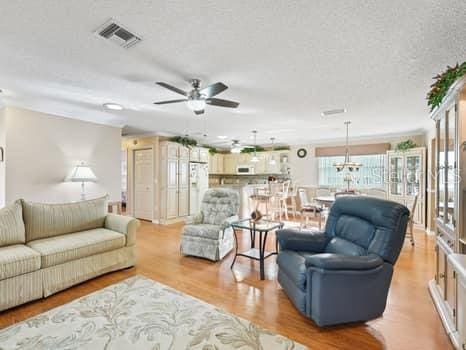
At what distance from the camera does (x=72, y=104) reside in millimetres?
3887

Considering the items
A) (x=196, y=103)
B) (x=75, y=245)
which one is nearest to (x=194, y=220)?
(x=75, y=245)

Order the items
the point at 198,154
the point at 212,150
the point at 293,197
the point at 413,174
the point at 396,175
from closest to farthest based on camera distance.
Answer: the point at 413,174 → the point at 396,175 → the point at 293,197 → the point at 198,154 → the point at 212,150

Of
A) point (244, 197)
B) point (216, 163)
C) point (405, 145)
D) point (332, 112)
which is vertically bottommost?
point (244, 197)

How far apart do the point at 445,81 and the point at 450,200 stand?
3.40 feet

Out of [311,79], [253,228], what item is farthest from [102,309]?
[311,79]

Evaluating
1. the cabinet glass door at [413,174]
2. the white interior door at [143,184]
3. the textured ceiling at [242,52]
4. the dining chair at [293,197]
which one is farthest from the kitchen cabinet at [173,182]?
the cabinet glass door at [413,174]

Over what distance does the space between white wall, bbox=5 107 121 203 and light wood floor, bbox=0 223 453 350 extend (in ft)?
6.36

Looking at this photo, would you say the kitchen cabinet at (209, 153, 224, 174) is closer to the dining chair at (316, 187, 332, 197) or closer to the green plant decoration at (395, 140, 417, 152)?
the dining chair at (316, 187, 332, 197)

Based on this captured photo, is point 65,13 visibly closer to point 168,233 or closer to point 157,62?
point 157,62

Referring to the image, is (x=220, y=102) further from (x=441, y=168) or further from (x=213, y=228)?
(x=441, y=168)

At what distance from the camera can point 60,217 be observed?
3.19 meters

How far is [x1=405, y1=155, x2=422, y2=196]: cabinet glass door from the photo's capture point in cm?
575

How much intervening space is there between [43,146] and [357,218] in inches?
195

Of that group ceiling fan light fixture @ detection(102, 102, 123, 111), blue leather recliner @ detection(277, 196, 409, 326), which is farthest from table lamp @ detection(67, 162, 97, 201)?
blue leather recliner @ detection(277, 196, 409, 326)
